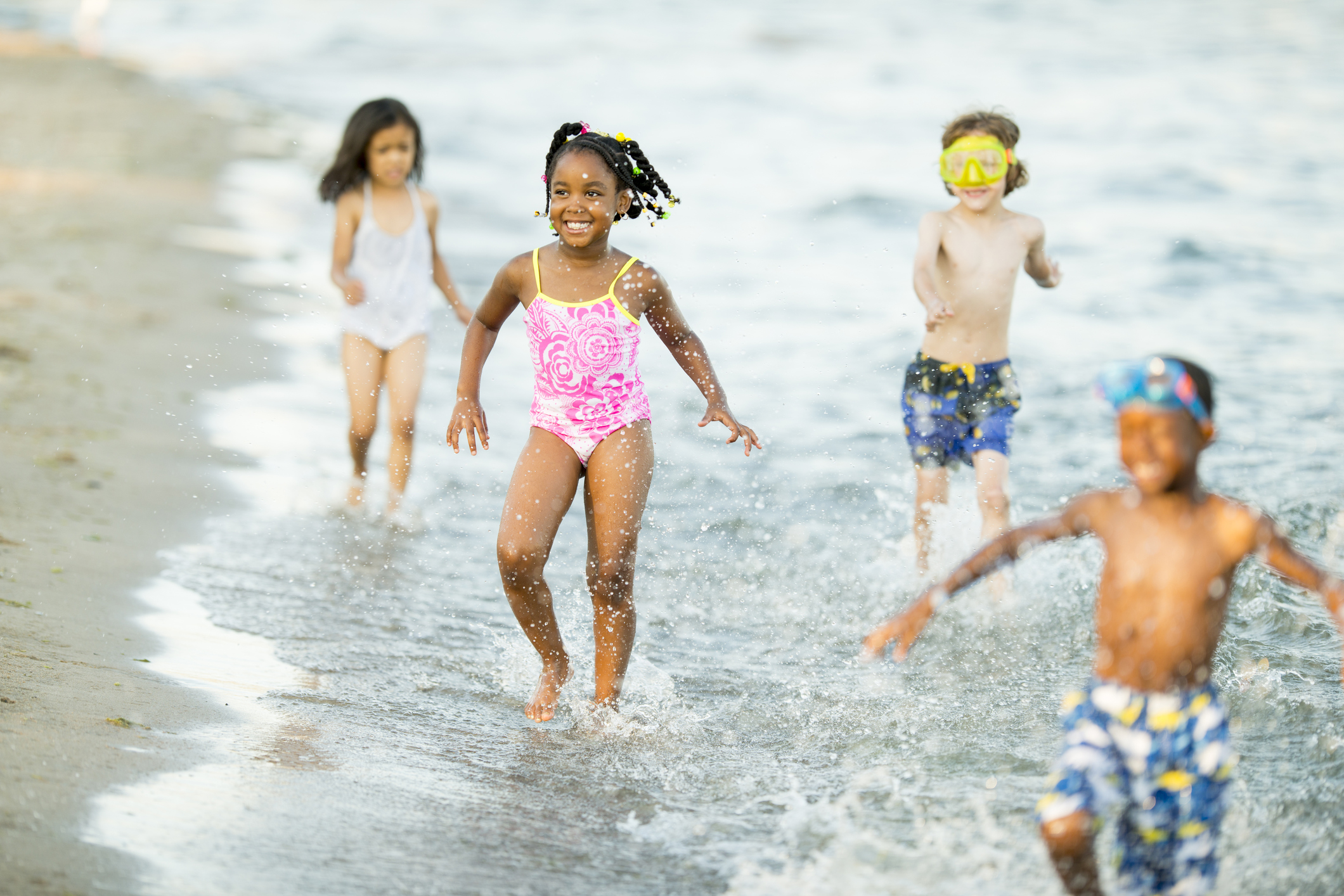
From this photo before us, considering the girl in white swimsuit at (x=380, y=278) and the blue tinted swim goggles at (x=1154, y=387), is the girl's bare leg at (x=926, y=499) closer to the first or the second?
the girl in white swimsuit at (x=380, y=278)

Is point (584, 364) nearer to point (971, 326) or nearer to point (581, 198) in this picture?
point (581, 198)

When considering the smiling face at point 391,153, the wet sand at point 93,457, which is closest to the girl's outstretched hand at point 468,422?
the wet sand at point 93,457

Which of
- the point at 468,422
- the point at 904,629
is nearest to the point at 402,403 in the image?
the point at 468,422

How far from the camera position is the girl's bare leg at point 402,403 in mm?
6652

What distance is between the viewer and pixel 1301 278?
12.0 meters

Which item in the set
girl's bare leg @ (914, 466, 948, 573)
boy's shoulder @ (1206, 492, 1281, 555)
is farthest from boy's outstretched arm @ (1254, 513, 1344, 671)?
girl's bare leg @ (914, 466, 948, 573)

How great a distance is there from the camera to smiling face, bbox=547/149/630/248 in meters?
4.39

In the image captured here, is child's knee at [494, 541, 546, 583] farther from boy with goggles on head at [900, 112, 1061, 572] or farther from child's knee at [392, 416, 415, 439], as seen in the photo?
child's knee at [392, 416, 415, 439]

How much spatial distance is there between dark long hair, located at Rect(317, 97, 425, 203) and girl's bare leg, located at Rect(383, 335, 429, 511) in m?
0.80

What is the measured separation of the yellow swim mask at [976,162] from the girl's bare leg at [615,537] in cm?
211

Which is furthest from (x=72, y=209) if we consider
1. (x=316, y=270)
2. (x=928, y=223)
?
(x=928, y=223)

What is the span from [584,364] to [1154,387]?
2.01m

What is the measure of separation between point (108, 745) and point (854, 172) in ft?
47.6

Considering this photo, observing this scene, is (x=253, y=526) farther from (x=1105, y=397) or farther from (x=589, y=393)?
(x=1105, y=397)
